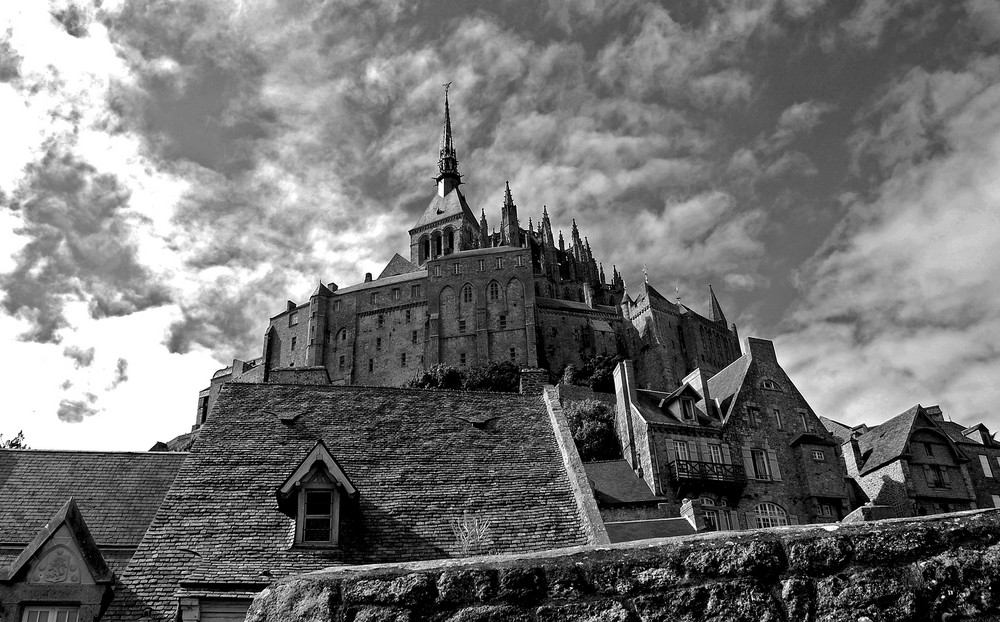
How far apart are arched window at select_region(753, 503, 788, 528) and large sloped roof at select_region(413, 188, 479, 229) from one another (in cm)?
11001

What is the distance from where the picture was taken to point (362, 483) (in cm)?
1510

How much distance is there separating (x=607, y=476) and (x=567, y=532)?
24.1 meters

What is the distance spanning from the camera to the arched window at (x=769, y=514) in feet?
139

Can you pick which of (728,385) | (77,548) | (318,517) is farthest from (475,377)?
(77,548)

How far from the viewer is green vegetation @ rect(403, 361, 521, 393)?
104 meters

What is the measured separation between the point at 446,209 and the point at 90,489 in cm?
13839

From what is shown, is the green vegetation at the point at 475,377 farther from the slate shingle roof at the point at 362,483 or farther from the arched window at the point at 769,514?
the slate shingle roof at the point at 362,483

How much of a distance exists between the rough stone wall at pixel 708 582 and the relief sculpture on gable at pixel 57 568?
30.2 feet

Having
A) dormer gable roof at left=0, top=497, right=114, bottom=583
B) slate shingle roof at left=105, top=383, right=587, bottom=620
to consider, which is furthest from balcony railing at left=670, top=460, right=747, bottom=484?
dormer gable roof at left=0, top=497, right=114, bottom=583

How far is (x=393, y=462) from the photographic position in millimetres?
15953

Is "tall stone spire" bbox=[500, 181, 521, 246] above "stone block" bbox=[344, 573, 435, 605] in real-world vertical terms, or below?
above

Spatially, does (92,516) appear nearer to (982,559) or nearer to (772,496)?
(982,559)

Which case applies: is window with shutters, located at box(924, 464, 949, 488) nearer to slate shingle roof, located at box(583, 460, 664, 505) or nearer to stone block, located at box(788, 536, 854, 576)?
slate shingle roof, located at box(583, 460, 664, 505)

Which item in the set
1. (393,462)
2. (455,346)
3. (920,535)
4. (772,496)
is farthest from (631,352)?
(920,535)
